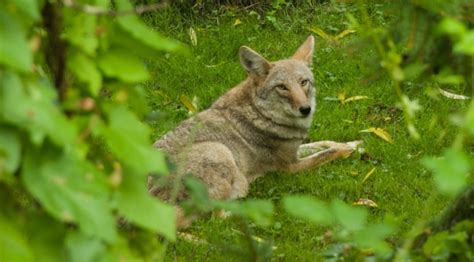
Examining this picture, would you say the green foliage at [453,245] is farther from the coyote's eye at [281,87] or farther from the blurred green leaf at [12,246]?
the coyote's eye at [281,87]

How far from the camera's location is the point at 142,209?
2.16m

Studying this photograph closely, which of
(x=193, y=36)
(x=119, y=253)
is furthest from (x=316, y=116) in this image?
(x=119, y=253)

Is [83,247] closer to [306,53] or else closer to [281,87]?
[281,87]

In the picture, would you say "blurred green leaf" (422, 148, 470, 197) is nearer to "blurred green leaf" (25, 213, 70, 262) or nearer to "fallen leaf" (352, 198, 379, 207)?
"blurred green leaf" (25, 213, 70, 262)

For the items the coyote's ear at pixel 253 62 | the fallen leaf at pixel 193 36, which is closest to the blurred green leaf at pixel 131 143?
the coyote's ear at pixel 253 62

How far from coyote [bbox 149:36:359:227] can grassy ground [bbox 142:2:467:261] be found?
0.20m

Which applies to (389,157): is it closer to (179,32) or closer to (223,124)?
(223,124)

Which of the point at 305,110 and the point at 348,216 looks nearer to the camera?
the point at 348,216

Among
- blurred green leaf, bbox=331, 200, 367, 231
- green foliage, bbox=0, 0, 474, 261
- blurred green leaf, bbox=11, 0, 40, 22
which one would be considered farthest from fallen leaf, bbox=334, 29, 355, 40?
blurred green leaf, bbox=11, 0, 40, 22

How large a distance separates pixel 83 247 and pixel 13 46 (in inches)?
19.2

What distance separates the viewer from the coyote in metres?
7.58

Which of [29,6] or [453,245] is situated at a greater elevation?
[29,6]

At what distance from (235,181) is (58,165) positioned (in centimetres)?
504

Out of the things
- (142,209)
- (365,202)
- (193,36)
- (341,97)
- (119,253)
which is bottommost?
(193,36)
